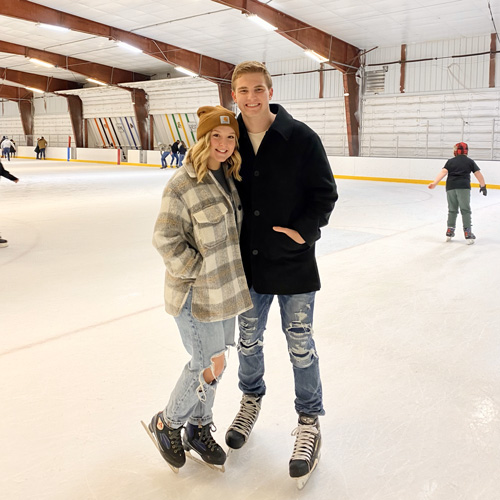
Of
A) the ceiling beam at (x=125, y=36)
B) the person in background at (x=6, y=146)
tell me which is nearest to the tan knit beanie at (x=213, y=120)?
the ceiling beam at (x=125, y=36)

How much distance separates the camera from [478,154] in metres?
19.1

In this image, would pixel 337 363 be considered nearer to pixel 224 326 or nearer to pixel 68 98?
pixel 224 326

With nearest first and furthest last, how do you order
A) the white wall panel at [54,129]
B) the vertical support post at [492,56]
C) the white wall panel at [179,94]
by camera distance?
the vertical support post at [492,56], the white wall panel at [179,94], the white wall panel at [54,129]

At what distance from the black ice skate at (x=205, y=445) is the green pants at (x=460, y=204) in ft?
21.0

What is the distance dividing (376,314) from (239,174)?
8.76 ft

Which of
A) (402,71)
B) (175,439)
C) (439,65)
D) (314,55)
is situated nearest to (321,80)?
(402,71)

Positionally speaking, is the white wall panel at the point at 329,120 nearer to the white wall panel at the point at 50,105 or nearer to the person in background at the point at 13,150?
the white wall panel at the point at 50,105

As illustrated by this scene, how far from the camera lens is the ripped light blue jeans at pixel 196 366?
2137mm

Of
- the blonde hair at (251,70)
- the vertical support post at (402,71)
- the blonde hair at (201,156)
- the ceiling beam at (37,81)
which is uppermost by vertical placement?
the ceiling beam at (37,81)

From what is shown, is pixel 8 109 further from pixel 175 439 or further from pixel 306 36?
pixel 175 439

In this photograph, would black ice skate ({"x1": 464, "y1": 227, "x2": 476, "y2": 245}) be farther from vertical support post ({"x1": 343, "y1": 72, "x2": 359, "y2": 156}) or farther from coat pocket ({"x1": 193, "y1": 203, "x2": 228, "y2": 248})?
vertical support post ({"x1": 343, "y1": 72, "x2": 359, "y2": 156})

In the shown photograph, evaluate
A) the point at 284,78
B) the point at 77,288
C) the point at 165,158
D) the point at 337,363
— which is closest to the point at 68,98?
the point at 165,158

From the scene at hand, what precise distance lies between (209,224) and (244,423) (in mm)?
1060

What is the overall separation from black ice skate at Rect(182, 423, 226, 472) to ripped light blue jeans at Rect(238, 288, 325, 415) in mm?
404
